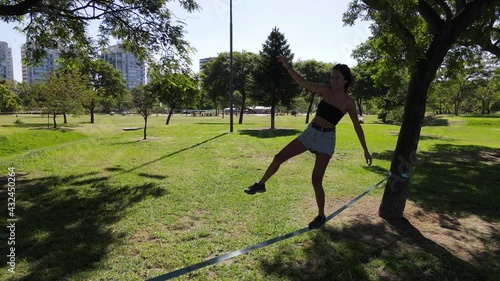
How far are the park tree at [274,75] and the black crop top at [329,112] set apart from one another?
1066 inches

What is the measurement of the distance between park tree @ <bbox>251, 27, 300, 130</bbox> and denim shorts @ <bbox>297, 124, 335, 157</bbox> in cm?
2717

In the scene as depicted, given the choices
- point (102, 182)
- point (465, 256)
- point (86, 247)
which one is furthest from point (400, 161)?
point (102, 182)

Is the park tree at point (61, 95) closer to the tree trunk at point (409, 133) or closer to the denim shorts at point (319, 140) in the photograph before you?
the tree trunk at point (409, 133)

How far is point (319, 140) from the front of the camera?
4582 mm

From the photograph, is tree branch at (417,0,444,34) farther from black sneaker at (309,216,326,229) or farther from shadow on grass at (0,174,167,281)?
shadow on grass at (0,174,167,281)

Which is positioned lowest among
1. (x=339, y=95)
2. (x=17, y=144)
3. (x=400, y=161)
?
(x=17, y=144)

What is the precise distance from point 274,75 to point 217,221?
2595cm

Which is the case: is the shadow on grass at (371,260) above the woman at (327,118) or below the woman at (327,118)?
below

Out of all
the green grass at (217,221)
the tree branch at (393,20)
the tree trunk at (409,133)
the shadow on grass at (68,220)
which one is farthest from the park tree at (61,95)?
the tree trunk at (409,133)

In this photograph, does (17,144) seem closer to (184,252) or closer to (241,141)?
(241,141)

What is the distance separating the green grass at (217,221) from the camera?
4840mm

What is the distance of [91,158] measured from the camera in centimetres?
1544

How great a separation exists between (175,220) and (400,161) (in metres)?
5.10

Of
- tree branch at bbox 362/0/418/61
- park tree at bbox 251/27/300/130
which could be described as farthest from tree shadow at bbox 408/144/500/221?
park tree at bbox 251/27/300/130
